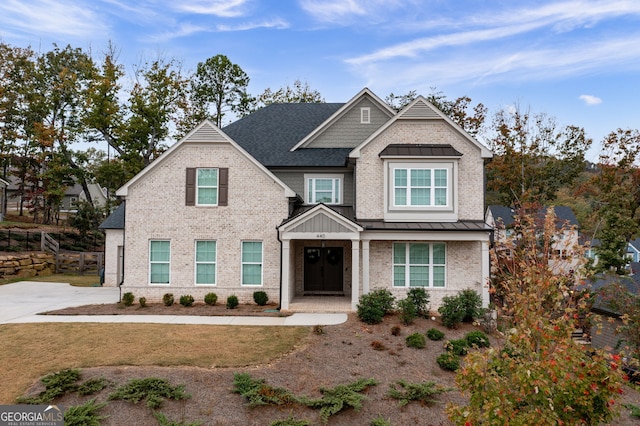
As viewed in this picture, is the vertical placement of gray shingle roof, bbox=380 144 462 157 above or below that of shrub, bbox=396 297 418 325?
above

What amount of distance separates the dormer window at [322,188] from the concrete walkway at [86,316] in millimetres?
6208

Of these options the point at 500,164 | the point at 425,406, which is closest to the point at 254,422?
the point at 425,406

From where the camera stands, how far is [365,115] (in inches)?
780

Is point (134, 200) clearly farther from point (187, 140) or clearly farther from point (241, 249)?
point (241, 249)

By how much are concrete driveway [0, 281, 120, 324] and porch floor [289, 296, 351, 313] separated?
843cm

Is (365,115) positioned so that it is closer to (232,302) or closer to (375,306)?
(375,306)

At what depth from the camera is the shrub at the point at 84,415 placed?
23.7 feet

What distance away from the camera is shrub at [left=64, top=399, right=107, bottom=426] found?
722cm

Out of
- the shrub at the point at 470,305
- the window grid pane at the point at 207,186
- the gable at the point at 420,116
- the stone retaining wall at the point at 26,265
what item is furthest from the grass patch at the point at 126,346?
the stone retaining wall at the point at 26,265

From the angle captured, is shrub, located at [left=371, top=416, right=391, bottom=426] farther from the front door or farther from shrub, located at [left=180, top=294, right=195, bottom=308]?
the front door

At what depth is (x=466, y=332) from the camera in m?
13.5

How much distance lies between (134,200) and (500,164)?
31.3m

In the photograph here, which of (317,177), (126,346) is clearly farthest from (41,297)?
(317,177)

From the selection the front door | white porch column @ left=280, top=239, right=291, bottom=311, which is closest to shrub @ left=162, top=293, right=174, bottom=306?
white porch column @ left=280, top=239, right=291, bottom=311
